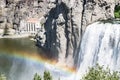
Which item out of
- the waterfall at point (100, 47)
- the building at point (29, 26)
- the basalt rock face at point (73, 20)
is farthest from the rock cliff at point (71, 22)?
the building at point (29, 26)

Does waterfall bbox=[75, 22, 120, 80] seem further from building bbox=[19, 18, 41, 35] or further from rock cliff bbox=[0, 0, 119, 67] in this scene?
building bbox=[19, 18, 41, 35]

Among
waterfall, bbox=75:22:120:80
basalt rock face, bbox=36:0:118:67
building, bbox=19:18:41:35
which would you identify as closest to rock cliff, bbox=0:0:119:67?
basalt rock face, bbox=36:0:118:67

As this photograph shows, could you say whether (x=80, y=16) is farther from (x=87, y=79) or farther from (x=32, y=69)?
(x=87, y=79)

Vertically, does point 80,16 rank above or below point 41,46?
above

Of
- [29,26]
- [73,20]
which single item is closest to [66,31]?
[73,20]

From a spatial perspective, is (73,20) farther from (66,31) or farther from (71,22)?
(66,31)

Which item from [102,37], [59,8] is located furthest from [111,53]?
[59,8]

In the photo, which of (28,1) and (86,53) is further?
(28,1)

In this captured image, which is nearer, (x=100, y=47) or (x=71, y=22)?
(x=100, y=47)
